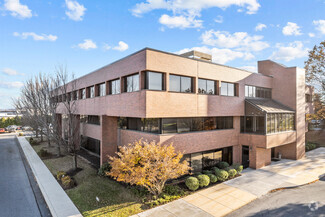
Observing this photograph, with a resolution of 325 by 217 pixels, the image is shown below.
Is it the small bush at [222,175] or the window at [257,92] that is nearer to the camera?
the small bush at [222,175]

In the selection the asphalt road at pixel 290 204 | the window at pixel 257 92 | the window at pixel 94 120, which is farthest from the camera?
the window at pixel 94 120

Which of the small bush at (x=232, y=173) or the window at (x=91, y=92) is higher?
the window at (x=91, y=92)

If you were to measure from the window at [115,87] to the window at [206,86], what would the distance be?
7.58m

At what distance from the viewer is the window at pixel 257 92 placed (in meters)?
21.9

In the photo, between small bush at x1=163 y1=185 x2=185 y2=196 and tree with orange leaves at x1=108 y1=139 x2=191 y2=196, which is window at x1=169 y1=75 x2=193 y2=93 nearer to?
tree with orange leaves at x1=108 y1=139 x2=191 y2=196

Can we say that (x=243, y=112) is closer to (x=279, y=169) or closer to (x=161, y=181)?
(x=279, y=169)

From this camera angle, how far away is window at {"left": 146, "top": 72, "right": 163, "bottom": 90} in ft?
47.0

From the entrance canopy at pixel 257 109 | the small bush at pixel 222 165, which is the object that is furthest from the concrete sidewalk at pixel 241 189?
the entrance canopy at pixel 257 109

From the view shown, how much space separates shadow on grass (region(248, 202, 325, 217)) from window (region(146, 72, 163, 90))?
10.3 meters

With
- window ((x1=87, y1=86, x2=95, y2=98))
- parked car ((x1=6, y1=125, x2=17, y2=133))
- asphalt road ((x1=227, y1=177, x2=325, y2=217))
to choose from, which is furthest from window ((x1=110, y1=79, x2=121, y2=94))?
parked car ((x1=6, y1=125, x2=17, y2=133))

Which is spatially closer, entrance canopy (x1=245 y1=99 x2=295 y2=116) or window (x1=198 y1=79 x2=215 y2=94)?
window (x1=198 y1=79 x2=215 y2=94)

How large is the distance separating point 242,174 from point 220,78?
9.42 meters

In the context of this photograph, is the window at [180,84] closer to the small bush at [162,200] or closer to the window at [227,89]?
the window at [227,89]

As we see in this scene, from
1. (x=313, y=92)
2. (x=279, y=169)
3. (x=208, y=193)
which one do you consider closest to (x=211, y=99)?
(x=208, y=193)
